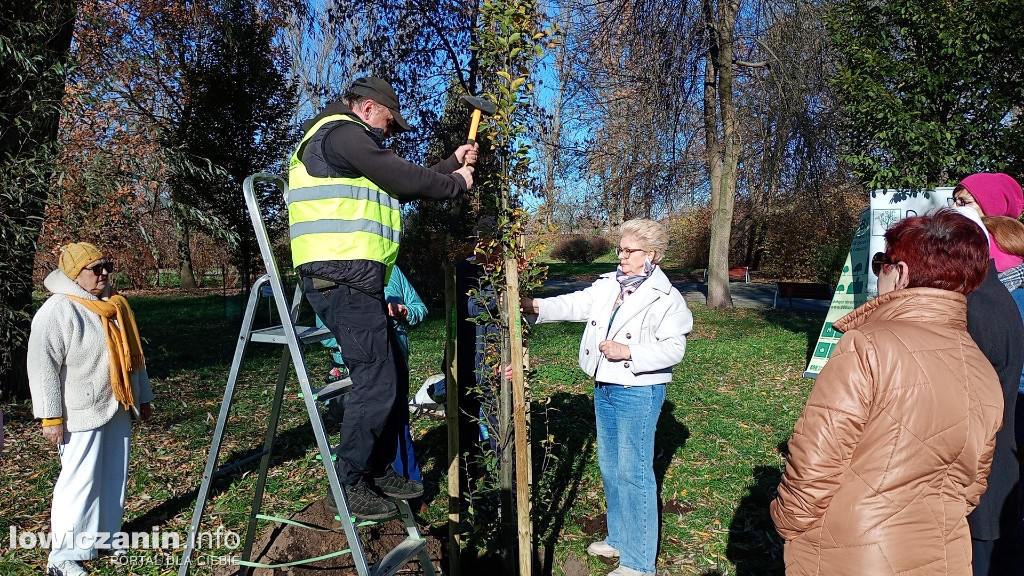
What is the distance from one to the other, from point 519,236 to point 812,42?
1332 centimetres

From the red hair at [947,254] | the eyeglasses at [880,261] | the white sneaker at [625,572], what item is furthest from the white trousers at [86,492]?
the red hair at [947,254]

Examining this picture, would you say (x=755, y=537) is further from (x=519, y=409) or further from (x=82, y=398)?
(x=82, y=398)

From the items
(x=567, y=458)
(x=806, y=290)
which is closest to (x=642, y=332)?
(x=567, y=458)

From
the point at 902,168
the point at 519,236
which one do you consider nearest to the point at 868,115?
the point at 902,168

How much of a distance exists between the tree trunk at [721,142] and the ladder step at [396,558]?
13.9 m

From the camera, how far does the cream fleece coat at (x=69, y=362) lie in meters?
3.70

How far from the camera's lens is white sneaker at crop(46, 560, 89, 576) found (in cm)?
370

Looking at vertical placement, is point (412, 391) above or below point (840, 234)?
below

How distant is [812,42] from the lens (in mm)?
13594

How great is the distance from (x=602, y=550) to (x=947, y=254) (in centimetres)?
257

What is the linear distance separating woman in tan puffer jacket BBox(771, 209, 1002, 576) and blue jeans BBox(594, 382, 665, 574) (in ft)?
4.33

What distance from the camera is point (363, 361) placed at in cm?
261

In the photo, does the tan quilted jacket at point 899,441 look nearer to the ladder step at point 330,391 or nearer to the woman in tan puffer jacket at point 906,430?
the woman in tan puffer jacket at point 906,430

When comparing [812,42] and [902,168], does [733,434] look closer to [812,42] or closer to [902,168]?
[902,168]
